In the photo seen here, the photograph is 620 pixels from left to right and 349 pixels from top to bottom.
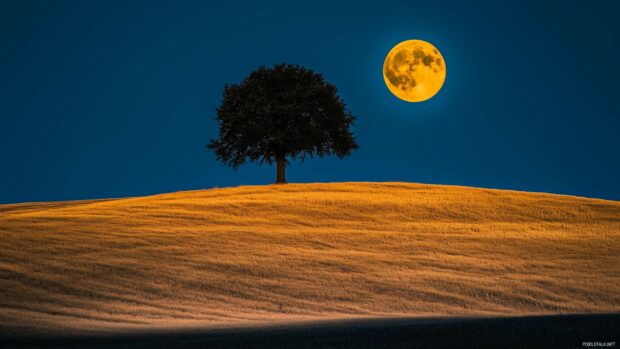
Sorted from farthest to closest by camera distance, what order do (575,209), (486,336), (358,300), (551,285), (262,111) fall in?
1. (262,111)
2. (575,209)
3. (551,285)
4. (358,300)
5. (486,336)

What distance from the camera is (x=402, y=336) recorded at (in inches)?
470

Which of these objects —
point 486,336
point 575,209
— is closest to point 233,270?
point 486,336

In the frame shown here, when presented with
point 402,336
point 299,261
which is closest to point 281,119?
point 299,261

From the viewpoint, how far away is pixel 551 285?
2270 cm

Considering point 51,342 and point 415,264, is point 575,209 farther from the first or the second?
point 51,342

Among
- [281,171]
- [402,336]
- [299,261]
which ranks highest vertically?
[281,171]

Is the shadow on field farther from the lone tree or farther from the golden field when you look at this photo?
the lone tree

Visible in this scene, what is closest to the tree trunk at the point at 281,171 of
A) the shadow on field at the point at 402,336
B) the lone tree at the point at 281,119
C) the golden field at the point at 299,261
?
the lone tree at the point at 281,119

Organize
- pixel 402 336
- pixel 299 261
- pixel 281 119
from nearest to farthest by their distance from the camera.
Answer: pixel 402 336, pixel 299 261, pixel 281 119

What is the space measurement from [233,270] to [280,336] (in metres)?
10.5

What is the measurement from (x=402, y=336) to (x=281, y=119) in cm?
3496

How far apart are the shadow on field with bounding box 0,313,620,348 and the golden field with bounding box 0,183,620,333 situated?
100 inches

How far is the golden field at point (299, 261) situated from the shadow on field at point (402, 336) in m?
2.54

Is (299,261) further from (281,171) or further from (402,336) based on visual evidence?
(281,171)
